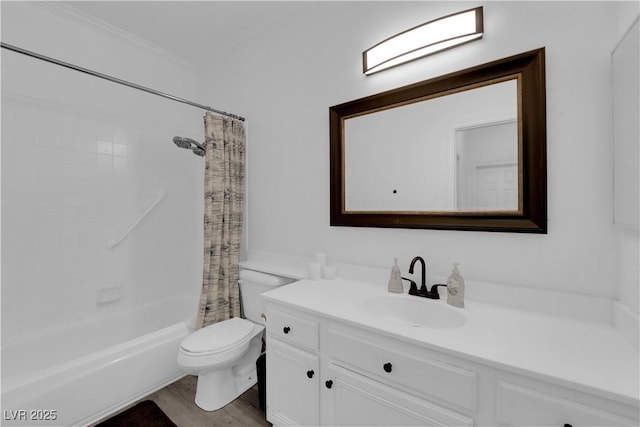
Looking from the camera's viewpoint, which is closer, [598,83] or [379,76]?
[598,83]

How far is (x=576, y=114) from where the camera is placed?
1.08 metres

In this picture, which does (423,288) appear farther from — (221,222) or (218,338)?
(221,222)

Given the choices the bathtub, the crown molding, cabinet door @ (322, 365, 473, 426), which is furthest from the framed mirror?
the crown molding

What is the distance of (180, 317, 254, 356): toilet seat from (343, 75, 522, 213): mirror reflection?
1037 mm

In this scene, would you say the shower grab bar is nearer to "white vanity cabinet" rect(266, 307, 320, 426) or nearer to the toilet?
the toilet

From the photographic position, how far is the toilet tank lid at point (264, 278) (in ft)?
6.14

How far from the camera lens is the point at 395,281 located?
1.42 m

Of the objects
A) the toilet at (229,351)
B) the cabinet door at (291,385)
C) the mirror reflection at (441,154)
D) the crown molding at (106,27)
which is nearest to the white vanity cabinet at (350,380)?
the cabinet door at (291,385)

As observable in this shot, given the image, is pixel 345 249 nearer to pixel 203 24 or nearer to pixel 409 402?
pixel 409 402

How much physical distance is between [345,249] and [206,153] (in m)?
1.23

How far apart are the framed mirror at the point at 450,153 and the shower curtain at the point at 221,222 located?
0.84 m

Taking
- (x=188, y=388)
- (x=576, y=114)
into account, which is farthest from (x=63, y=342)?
(x=576, y=114)

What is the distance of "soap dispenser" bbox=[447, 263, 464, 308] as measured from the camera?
1.23 m

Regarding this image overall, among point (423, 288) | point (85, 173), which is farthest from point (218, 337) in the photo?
point (85, 173)
